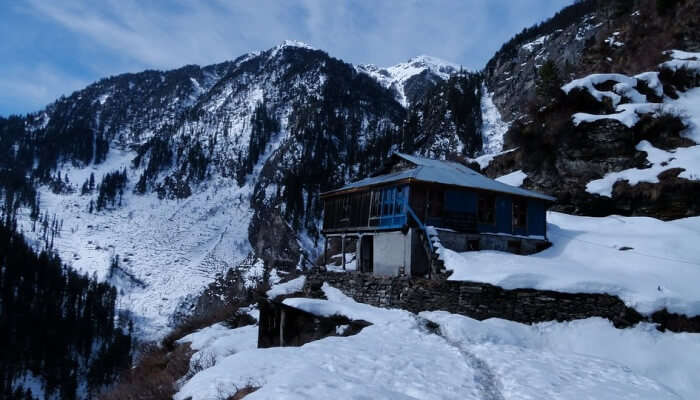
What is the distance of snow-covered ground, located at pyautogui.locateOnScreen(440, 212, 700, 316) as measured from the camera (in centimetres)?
1448

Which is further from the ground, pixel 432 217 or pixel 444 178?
pixel 444 178

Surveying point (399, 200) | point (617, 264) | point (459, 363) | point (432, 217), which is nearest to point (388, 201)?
point (399, 200)

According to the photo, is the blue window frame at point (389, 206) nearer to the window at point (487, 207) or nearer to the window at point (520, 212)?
the window at point (487, 207)

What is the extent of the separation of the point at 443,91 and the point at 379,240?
276 ft

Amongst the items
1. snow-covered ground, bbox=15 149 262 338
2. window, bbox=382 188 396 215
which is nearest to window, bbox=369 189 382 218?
window, bbox=382 188 396 215

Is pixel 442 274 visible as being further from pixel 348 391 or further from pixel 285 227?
pixel 285 227

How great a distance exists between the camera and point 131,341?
270 feet

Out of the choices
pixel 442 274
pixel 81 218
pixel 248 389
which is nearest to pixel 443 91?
pixel 442 274

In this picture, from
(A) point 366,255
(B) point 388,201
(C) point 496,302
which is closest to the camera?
(C) point 496,302

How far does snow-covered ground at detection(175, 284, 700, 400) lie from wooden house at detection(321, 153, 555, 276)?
4.92m

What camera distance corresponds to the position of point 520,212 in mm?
24000

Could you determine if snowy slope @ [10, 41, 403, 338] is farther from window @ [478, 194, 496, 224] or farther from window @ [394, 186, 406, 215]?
window @ [394, 186, 406, 215]

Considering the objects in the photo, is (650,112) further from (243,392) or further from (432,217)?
(243,392)

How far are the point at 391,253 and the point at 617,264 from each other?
10.5 meters
